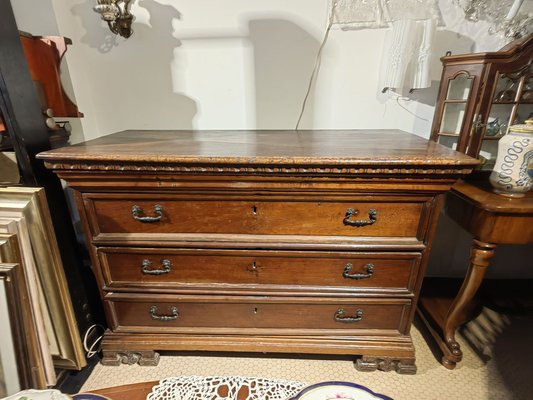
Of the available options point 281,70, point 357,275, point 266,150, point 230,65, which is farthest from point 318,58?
point 357,275

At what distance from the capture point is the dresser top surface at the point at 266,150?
2.86 feet

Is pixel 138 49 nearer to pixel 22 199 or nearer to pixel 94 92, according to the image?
pixel 94 92

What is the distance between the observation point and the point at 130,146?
40.8 inches

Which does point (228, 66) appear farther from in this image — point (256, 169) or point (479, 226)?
point (479, 226)

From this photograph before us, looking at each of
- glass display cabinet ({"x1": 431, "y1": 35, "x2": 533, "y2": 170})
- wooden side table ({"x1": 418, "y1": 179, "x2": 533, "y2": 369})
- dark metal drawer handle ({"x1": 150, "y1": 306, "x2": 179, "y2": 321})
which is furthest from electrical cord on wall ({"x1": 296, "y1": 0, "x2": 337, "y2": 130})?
dark metal drawer handle ({"x1": 150, "y1": 306, "x2": 179, "y2": 321})

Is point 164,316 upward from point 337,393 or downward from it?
downward

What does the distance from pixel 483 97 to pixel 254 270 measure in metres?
1.10

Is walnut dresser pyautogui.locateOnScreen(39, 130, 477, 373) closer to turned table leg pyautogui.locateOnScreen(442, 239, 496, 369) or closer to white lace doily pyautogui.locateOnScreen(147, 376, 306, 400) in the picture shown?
turned table leg pyautogui.locateOnScreen(442, 239, 496, 369)

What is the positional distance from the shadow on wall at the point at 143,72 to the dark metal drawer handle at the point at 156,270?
744 mm

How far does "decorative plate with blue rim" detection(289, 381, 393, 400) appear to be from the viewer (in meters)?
0.61

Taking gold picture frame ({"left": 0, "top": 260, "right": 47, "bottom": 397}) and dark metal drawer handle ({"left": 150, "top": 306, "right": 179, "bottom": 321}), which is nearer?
gold picture frame ({"left": 0, "top": 260, "right": 47, "bottom": 397})

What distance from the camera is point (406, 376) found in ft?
4.00

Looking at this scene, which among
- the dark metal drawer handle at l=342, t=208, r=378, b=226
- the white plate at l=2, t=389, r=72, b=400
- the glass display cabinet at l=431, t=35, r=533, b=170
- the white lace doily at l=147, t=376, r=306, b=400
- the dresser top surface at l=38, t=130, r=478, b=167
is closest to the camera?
the white plate at l=2, t=389, r=72, b=400

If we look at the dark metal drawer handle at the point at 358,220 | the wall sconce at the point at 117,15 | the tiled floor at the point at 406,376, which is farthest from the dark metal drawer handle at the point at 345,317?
the wall sconce at the point at 117,15
